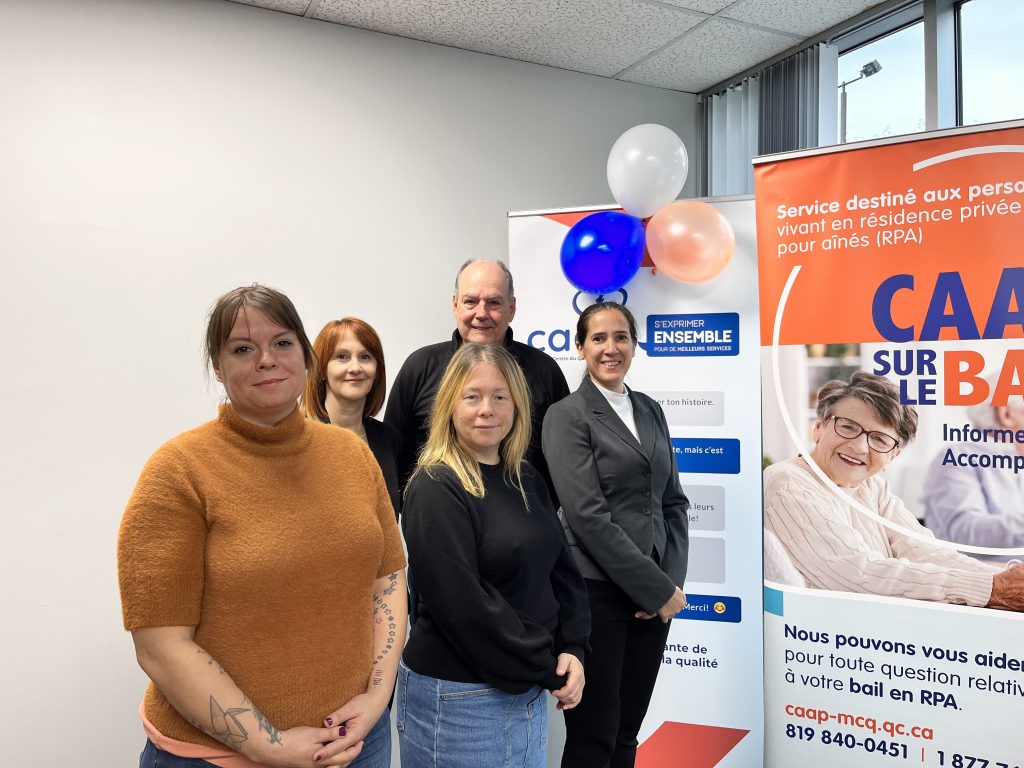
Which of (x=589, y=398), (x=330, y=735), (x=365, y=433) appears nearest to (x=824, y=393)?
(x=589, y=398)

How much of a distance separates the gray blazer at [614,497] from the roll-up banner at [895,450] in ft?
1.31

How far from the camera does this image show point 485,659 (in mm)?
1475

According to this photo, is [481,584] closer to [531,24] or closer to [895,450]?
[895,450]

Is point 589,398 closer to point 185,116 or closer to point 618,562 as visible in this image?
point 618,562

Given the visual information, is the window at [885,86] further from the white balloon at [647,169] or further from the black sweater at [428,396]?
the black sweater at [428,396]

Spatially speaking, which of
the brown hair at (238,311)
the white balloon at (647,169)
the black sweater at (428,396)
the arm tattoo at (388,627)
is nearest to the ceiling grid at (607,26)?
the white balloon at (647,169)

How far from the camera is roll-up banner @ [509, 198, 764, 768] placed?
9.00 ft

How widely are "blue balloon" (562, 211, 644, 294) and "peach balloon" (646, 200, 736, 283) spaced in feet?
0.26

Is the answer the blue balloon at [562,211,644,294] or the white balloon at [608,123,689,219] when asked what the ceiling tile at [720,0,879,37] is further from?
the blue balloon at [562,211,644,294]

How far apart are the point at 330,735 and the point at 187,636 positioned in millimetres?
293

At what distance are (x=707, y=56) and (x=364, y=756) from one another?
3.19 meters

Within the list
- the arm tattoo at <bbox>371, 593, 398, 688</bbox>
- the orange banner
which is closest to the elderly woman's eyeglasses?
the orange banner

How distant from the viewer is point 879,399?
2.27 meters

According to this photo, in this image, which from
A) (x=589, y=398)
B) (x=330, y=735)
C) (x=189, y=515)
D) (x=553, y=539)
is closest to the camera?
(x=189, y=515)
